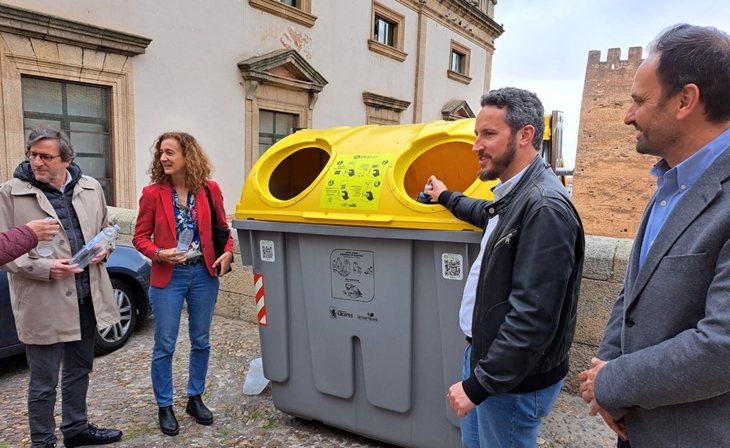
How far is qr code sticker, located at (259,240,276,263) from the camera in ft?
9.39

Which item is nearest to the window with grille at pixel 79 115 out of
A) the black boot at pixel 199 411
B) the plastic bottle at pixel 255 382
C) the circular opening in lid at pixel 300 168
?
the circular opening in lid at pixel 300 168

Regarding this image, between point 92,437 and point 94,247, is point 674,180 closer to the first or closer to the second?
point 94,247

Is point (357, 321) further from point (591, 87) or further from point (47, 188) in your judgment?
point (591, 87)

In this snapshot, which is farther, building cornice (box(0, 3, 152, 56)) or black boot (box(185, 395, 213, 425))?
building cornice (box(0, 3, 152, 56))

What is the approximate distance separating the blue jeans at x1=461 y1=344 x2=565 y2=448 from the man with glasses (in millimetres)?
2075

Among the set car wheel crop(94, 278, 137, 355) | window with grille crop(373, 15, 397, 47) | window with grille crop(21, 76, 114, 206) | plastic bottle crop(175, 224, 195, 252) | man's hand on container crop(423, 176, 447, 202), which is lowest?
car wheel crop(94, 278, 137, 355)

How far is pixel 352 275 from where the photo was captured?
8.58 feet

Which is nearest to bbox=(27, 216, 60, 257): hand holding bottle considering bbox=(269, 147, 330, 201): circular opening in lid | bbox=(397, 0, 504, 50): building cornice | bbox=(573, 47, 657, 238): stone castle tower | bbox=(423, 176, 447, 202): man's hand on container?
bbox=(269, 147, 330, 201): circular opening in lid

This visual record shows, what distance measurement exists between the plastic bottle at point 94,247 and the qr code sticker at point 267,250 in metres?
0.81

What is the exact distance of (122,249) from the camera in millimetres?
4512

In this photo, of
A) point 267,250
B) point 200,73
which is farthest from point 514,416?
point 200,73

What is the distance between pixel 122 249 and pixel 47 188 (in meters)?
2.17

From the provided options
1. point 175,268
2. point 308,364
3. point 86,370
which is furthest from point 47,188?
point 308,364

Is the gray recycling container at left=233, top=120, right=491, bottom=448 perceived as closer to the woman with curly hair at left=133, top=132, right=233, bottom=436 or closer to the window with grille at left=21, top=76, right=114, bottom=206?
the woman with curly hair at left=133, top=132, right=233, bottom=436
